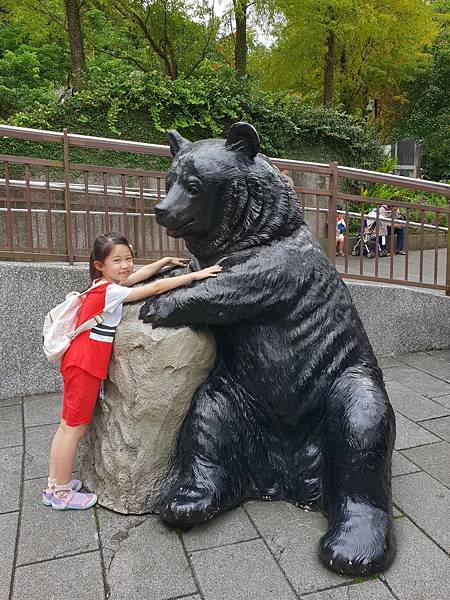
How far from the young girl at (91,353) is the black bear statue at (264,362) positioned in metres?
0.12

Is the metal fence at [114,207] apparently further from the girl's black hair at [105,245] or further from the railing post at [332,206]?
the girl's black hair at [105,245]

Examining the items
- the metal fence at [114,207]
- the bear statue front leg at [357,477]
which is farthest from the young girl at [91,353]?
the metal fence at [114,207]

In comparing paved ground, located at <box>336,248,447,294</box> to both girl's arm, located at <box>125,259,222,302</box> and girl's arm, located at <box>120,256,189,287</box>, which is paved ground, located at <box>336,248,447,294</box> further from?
girl's arm, located at <box>125,259,222,302</box>

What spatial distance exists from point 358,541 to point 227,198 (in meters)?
1.64

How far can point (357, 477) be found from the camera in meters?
2.38

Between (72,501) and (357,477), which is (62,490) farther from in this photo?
(357,477)

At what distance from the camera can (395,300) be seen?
5.78 metres

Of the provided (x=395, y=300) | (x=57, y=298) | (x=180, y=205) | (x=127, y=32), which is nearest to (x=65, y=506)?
(x=180, y=205)

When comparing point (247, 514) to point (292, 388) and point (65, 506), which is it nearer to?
point (292, 388)

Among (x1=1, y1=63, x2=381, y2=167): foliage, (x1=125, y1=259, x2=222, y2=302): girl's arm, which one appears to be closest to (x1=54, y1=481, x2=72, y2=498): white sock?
(x1=125, y1=259, x2=222, y2=302): girl's arm

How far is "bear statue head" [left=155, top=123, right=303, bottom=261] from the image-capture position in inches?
98.0

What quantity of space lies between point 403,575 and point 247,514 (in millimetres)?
794

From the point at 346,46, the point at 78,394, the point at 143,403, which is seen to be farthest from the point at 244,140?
the point at 346,46

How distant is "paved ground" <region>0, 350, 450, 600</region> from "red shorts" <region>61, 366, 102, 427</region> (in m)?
0.52
